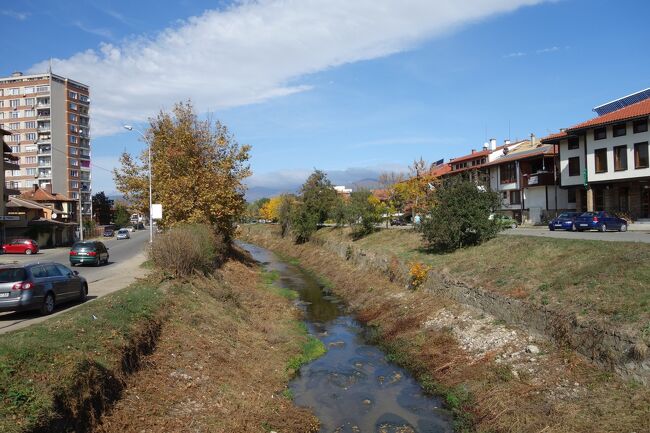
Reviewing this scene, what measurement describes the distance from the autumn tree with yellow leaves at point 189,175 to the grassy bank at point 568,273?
1653 cm

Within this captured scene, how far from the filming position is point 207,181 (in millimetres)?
36562

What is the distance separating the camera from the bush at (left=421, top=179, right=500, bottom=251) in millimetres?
26047

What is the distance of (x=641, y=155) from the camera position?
41688mm

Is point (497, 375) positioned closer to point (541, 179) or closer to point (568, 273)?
point (568, 273)

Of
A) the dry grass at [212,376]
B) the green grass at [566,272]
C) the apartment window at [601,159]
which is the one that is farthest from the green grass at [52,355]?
the apartment window at [601,159]

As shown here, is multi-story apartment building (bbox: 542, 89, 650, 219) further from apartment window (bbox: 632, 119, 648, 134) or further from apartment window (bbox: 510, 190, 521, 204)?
apartment window (bbox: 510, 190, 521, 204)

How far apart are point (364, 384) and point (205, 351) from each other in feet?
15.8

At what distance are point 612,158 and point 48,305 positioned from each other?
148ft

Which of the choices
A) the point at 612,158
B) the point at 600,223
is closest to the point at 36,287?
the point at 600,223

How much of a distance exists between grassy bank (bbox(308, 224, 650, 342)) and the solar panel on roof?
101 ft

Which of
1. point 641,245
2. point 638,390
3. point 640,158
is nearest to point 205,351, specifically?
point 638,390

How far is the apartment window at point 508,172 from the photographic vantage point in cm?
5765

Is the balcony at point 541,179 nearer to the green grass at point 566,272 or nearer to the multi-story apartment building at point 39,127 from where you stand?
the green grass at point 566,272

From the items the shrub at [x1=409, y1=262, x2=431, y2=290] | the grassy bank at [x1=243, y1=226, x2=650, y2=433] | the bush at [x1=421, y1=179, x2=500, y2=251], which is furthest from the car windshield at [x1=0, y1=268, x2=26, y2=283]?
the bush at [x1=421, y1=179, x2=500, y2=251]
